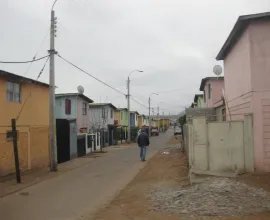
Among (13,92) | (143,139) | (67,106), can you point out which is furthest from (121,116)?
(13,92)

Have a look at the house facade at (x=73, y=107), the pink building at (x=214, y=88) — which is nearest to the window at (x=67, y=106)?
the house facade at (x=73, y=107)

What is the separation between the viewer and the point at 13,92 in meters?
17.6

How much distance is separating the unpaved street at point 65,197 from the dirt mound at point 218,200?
6.42 ft

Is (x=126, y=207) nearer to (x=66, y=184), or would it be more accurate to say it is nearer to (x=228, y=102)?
(x=66, y=184)

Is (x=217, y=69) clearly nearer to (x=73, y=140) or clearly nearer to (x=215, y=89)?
(x=215, y=89)

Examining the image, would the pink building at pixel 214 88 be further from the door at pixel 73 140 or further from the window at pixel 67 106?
the window at pixel 67 106

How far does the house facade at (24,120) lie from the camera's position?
1645cm

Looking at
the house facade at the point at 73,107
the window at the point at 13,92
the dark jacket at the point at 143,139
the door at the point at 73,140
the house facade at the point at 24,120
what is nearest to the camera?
the house facade at the point at 24,120

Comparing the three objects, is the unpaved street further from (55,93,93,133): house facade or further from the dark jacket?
(55,93,93,133): house facade

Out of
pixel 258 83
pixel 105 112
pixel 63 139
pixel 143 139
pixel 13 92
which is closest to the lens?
pixel 258 83

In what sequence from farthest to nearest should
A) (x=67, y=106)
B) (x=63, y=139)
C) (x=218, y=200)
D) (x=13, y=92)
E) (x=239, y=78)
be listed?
(x=67, y=106) → (x=63, y=139) → (x=13, y=92) → (x=239, y=78) → (x=218, y=200)

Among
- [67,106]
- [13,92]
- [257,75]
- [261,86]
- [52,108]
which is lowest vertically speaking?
[52,108]

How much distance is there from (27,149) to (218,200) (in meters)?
12.1

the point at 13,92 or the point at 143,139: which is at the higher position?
the point at 13,92
